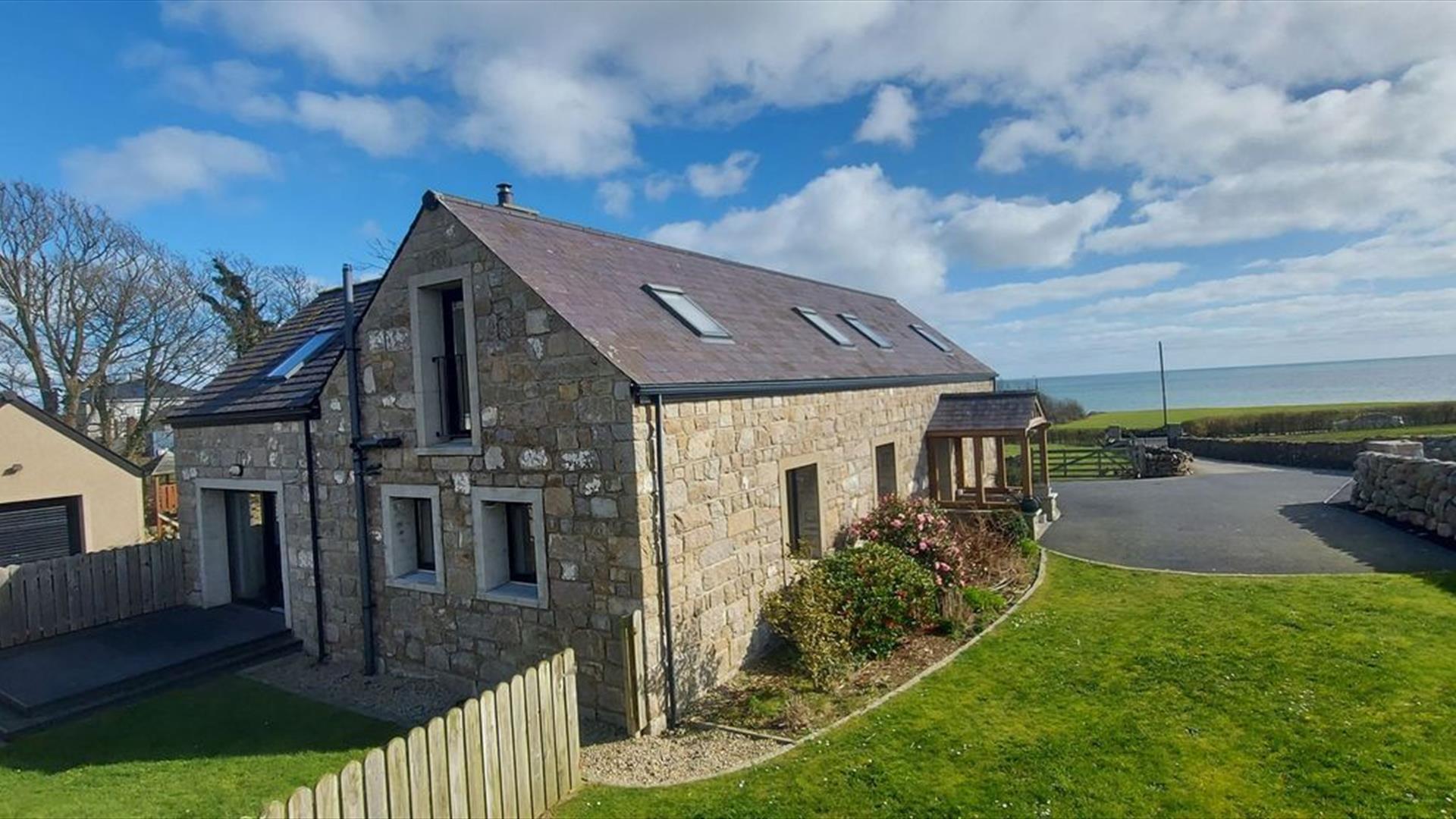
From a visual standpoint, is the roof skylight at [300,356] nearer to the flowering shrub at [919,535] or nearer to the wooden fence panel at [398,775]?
the wooden fence panel at [398,775]

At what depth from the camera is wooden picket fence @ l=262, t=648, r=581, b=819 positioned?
501 cm

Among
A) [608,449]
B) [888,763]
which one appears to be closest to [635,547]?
[608,449]

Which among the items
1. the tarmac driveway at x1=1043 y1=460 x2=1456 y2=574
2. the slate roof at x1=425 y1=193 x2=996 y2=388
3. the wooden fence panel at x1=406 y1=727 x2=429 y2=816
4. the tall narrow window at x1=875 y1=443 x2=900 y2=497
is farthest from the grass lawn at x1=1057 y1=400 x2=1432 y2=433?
the wooden fence panel at x1=406 y1=727 x2=429 y2=816

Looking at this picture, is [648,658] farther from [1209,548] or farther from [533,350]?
[1209,548]

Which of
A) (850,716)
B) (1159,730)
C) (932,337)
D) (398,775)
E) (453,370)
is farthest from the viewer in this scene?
(932,337)

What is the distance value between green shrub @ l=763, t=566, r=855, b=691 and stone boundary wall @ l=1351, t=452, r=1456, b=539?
42.0ft

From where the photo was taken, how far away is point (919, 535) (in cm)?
1249

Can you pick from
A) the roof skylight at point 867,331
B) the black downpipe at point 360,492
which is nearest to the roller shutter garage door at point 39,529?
the black downpipe at point 360,492

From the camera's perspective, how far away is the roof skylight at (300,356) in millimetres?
12711

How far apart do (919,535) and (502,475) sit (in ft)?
23.1

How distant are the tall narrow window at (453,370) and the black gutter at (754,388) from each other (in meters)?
3.31

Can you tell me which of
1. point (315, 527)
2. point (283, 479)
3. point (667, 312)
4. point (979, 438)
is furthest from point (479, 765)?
point (979, 438)

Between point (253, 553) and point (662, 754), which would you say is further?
point (253, 553)

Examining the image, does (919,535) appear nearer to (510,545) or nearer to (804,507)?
(804,507)
